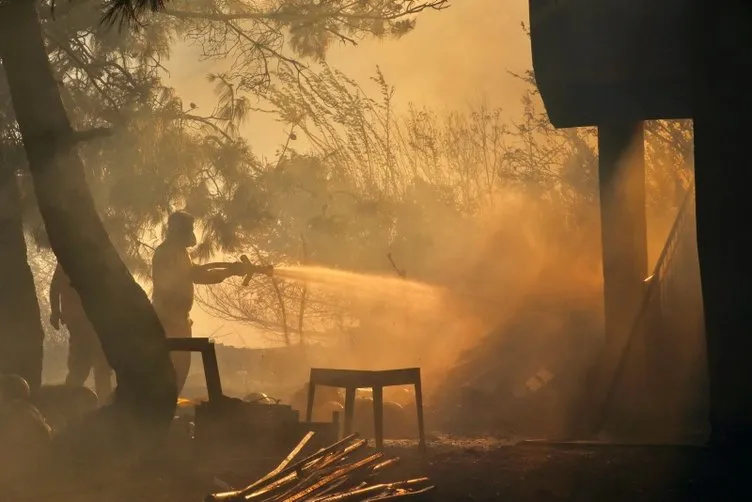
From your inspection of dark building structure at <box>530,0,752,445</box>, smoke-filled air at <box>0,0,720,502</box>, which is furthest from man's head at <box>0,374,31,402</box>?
dark building structure at <box>530,0,752,445</box>

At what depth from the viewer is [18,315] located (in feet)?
41.2

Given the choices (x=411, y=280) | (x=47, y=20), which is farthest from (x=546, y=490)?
(x=411, y=280)

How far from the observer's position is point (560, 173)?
30125 mm

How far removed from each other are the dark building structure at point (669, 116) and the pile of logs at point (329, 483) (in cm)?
267

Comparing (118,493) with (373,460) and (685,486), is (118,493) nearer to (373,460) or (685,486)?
(373,460)

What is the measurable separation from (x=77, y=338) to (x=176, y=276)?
295 centimetres

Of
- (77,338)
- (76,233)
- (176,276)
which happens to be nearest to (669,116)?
(176,276)

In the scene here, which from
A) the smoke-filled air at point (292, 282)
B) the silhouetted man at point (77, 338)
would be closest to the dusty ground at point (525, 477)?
the smoke-filled air at point (292, 282)

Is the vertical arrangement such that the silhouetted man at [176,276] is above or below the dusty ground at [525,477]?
above

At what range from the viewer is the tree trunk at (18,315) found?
40.7 ft

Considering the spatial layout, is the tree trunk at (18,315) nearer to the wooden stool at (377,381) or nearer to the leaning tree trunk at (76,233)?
the leaning tree trunk at (76,233)

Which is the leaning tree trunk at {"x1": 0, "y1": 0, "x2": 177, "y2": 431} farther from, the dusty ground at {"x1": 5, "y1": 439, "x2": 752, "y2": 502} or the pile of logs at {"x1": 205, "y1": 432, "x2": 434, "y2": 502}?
the pile of logs at {"x1": 205, "y1": 432, "x2": 434, "y2": 502}

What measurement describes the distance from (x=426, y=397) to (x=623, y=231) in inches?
279

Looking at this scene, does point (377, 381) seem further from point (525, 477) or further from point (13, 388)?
point (13, 388)
